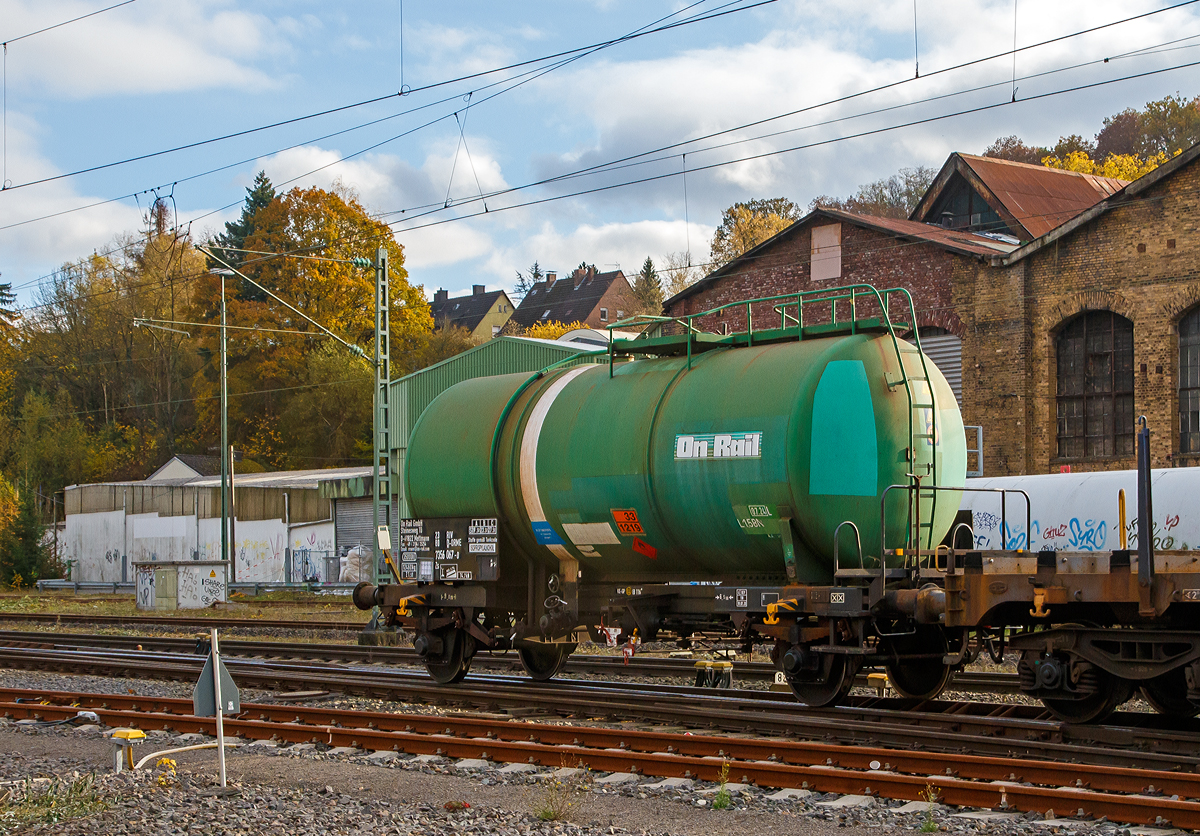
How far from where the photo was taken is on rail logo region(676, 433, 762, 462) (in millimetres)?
11602

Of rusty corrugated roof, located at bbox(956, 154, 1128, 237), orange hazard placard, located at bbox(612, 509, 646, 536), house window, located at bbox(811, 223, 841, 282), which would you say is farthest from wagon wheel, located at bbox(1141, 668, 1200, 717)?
rusty corrugated roof, located at bbox(956, 154, 1128, 237)

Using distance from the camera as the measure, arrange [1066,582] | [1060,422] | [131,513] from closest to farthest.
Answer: [1066,582] → [1060,422] → [131,513]

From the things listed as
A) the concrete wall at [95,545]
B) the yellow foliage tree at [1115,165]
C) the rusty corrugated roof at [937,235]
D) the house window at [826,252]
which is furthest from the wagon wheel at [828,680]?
the yellow foliage tree at [1115,165]

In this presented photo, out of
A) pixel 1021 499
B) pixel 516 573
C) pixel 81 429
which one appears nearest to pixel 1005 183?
pixel 1021 499

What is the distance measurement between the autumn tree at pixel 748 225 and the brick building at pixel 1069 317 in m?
31.8

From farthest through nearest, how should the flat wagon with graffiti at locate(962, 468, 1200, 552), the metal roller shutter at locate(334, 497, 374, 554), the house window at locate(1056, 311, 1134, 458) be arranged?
the metal roller shutter at locate(334, 497, 374, 554), the house window at locate(1056, 311, 1134, 458), the flat wagon with graffiti at locate(962, 468, 1200, 552)

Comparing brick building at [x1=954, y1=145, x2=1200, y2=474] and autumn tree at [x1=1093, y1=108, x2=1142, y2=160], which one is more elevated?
autumn tree at [x1=1093, y1=108, x2=1142, y2=160]

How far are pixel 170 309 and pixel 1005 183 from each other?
43129mm

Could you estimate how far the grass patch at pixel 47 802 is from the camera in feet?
25.5

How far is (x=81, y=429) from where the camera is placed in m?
64.9

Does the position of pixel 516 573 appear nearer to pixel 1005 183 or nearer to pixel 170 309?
pixel 1005 183

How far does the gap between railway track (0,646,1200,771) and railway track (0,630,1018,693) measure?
3.87 ft

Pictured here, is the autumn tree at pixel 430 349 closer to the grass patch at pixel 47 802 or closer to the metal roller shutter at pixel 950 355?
the metal roller shutter at pixel 950 355

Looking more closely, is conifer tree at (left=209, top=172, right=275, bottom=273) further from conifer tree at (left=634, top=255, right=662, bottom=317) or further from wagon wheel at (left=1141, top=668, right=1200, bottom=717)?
wagon wheel at (left=1141, top=668, right=1200, bottom=717)
